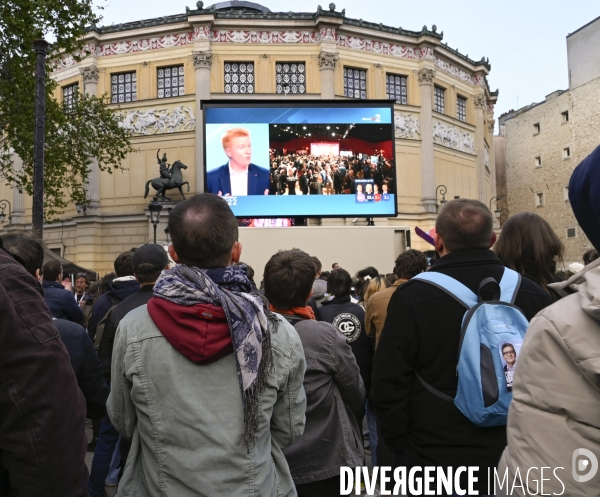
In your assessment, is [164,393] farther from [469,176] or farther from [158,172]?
[469,176]

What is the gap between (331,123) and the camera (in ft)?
60.8

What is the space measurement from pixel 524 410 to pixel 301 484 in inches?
79.5

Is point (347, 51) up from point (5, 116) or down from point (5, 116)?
up

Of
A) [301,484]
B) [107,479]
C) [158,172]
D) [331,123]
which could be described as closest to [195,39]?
[158,172]

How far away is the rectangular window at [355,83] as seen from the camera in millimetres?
29578

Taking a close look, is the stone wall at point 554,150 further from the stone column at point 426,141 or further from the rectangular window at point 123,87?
the rectangular window at point 123,87

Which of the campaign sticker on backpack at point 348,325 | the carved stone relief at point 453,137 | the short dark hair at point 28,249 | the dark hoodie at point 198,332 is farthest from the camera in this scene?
the carved stone relief at point 453,137

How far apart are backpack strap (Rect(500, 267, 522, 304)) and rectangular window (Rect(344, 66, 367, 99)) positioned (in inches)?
1092

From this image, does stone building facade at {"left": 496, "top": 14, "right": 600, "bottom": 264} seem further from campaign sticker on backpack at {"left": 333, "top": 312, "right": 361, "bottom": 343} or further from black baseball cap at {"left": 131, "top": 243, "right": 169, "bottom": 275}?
black baseball cap at {"left": 131, "top": 243, "right": 169, "bottom": 275}

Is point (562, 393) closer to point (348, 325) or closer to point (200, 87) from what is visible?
point (348, 325)

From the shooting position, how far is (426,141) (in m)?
30.4

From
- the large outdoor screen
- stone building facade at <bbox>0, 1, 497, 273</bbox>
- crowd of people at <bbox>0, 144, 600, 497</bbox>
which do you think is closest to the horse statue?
stone building facade at <bbox>0, 1, 497, 273</bbox>

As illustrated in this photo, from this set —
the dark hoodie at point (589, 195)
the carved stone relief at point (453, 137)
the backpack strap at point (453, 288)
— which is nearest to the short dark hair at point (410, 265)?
the backpack strap at point (453, 288)

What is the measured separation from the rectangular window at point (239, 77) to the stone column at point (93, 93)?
22.6ft
